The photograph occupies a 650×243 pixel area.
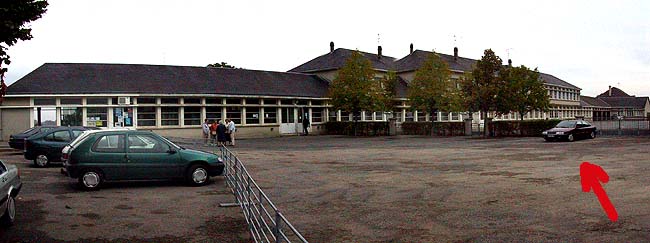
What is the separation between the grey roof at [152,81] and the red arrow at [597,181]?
94.5 ft

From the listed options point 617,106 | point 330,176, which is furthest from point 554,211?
point 617,106

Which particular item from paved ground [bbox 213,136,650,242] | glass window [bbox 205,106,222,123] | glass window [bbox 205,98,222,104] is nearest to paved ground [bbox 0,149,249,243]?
paved ground [bbox 213,136,650,242]

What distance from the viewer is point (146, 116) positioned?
37.5 m

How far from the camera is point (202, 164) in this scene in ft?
46.5

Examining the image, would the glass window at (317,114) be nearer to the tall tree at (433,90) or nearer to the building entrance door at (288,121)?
the building entrance door at (288,121)

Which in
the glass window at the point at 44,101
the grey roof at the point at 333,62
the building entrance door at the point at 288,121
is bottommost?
the building entrance door at the point at 288,121

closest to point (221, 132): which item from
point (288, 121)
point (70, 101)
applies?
point (70, 101)

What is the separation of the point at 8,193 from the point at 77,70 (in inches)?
1282

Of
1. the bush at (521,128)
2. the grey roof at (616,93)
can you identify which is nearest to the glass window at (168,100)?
the bush at (521,128)

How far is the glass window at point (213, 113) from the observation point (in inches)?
1596

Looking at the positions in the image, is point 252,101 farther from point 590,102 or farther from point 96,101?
point 590,102

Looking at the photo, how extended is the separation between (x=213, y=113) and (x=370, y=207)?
3165cm

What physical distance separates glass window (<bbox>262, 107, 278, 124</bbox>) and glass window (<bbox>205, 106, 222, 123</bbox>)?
14.9 feet

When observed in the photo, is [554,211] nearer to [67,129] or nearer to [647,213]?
[647,213]
